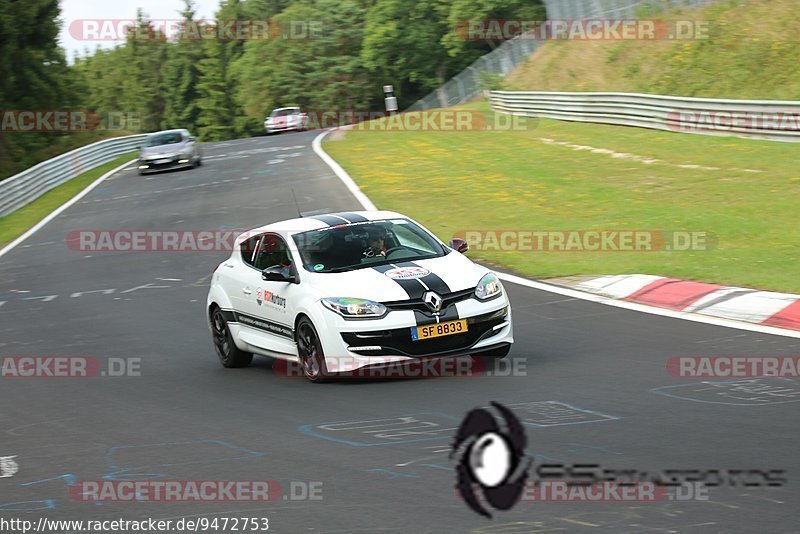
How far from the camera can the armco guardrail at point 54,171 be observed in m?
32.8

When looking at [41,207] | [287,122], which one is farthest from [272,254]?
[287,122]

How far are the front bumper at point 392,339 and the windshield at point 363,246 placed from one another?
89 centimetres

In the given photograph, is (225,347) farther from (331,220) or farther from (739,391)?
(739,391)

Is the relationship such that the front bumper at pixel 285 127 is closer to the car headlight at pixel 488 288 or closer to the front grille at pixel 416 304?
the car headlight at pixel 488 288

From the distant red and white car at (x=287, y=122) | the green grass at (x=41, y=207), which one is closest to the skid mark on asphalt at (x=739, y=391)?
the green grass at (x=41, y=207)

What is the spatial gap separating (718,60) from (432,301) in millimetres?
33276

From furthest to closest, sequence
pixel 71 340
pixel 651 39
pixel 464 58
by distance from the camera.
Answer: pixel 464 58 < pixel 651 39 < pixel 71 340

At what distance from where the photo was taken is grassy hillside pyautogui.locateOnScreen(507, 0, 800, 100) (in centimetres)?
3756

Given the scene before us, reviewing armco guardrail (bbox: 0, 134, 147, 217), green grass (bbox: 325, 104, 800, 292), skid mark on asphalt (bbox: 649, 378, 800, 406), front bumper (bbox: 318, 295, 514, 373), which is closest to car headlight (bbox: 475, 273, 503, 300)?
front bumper (bbox: 318, 295, 514, 373)

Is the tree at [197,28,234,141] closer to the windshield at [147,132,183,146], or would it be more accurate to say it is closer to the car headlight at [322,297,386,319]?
the windshield at [147,132,183,146]

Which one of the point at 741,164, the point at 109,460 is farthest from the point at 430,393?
the point at 741,164

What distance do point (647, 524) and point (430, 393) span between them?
398 centimetres

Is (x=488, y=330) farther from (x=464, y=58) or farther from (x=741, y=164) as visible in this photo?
(x=464, y=58)

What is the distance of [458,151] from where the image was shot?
34.5 meters
